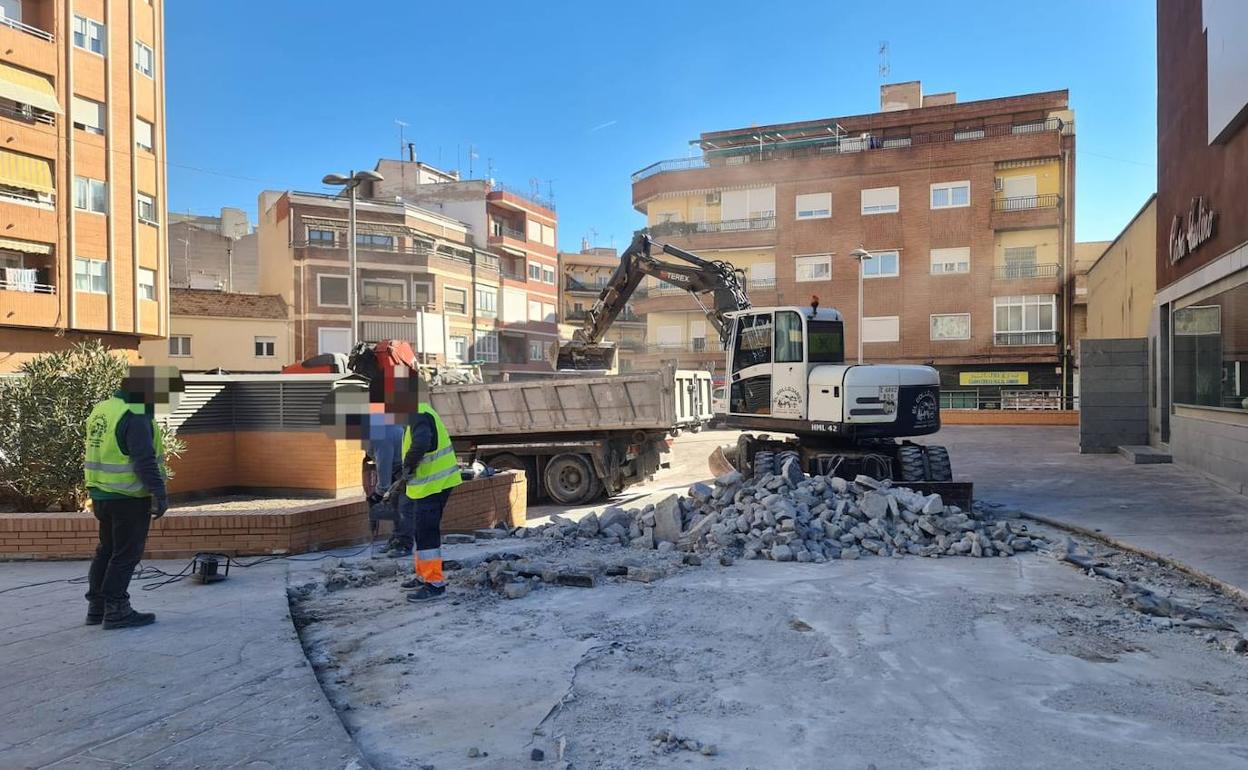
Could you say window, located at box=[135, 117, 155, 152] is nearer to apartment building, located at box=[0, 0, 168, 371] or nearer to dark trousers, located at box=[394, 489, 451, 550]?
apartment building, located at box=[0, 0, 168, 371]

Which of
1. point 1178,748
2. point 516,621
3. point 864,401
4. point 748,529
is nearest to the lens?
point 1178,748

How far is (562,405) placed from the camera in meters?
13.8

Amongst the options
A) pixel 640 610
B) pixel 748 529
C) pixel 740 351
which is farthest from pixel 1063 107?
pixel 640 610

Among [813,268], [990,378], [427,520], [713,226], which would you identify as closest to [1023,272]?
[990,378]

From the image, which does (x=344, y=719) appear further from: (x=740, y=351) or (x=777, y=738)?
(x=740, y=351)

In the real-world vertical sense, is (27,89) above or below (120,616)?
above

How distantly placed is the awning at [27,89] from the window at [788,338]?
77.0 feet

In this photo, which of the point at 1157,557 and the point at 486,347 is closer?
the point at 1157,557

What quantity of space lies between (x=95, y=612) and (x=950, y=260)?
37288 millimetres

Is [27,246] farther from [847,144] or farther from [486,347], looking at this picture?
[847,144]

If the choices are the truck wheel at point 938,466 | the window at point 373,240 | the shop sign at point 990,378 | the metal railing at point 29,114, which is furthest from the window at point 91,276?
the shop sign at point 990,378

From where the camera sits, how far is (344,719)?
3848mm

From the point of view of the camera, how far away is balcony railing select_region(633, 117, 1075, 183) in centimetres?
3734

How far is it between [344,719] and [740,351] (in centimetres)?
940
